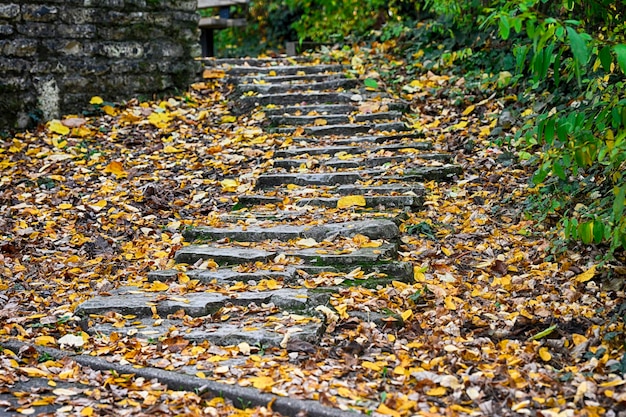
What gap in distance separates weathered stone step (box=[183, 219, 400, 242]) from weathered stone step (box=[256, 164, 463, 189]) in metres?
0.84

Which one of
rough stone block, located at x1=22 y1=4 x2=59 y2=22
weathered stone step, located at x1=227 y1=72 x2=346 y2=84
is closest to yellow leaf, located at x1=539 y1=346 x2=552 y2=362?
weathered stone step, located at x1=227 y1=72 x2=346 y2=84

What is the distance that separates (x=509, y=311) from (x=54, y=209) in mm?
3354

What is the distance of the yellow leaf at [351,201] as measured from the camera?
194 inches

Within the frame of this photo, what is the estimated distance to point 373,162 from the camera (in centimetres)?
564

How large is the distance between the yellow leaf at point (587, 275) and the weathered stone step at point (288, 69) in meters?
4.19

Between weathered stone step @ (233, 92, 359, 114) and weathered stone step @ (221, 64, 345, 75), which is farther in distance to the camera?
weathered stone step @ (221, 64, 345, 75)

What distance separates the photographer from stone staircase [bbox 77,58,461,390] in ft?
12.0

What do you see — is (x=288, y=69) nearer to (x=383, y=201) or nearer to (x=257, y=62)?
(x=257, y=62)

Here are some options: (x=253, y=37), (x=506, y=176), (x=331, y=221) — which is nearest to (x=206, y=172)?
(x=331, y=221)

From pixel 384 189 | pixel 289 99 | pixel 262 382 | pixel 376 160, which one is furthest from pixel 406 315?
pixel 289 99

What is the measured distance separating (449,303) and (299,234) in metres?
1.12

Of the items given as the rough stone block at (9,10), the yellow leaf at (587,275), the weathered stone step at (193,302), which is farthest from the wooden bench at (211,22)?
the yellow leaf at (587,275)

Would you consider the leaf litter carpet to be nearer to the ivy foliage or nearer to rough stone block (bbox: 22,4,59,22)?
the ivy foliage

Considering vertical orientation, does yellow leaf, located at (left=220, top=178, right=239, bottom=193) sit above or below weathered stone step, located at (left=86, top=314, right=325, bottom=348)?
above
